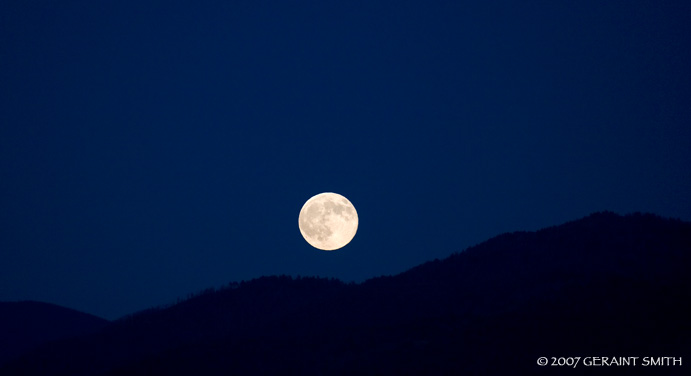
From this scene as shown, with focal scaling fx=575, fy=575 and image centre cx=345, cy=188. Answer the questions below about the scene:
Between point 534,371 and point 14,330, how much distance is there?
8983 cm

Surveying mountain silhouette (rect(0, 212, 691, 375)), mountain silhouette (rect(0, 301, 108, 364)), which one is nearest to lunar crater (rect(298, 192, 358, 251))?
mountain silhouette (rect(0, 212, 691, 375))

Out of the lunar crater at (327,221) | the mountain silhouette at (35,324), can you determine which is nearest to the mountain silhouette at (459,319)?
the lunar crater at (327,221)

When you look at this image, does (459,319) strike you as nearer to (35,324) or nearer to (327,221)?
(327,221)

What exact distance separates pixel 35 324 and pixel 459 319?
8273 cm

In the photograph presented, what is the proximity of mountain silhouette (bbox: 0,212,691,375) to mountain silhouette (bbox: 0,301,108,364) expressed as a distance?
2927 centimetres

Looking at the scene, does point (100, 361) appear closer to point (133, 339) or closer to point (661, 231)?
point (133, 339)

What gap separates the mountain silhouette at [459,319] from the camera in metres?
28.9

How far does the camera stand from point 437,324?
113ft

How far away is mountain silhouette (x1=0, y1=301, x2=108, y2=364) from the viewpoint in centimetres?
8419

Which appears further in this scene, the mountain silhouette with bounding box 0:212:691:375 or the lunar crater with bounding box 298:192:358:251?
the lunar crater with bounding box 298:192:358:251

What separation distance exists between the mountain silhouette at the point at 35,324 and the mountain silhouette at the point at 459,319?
29.3 metres

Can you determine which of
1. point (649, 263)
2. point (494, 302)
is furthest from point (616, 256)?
point (494, 302)

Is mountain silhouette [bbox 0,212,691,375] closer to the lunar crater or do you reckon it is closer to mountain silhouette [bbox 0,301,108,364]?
the lunar crater

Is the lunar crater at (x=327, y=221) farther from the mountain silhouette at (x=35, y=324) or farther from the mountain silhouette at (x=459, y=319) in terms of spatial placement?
the mountain silhouette at (x=35, y=324)
